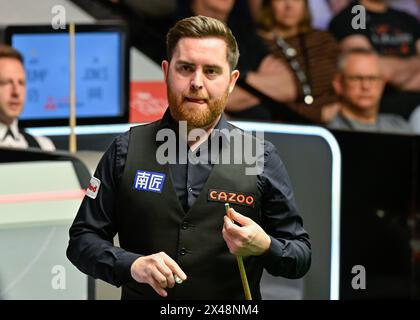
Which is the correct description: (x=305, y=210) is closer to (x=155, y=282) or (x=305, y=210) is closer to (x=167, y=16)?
(x=155, y=282)

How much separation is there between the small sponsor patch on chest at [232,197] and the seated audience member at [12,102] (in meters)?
1.76

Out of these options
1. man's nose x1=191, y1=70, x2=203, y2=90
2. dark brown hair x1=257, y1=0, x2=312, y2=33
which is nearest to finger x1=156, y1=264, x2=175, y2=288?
man's nose x1=191, y1=70, x2=203, y2=90

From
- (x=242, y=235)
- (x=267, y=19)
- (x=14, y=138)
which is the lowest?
(x=242, y=235)

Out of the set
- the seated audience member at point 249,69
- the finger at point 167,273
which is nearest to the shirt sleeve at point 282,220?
the finger at point 167,273

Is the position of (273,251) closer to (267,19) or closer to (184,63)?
(184,63)

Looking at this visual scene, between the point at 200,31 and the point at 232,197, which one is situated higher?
the point at 200,31

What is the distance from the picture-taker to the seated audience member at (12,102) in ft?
14.3

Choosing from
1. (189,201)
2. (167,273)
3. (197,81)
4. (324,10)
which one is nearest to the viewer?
(167,273)

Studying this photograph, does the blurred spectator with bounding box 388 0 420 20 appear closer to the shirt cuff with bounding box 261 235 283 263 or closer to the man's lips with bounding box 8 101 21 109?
the man's lips with bounding box 8 101 21 109

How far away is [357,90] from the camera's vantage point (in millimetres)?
5930

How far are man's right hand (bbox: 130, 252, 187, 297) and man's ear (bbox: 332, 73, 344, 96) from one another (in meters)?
3.52

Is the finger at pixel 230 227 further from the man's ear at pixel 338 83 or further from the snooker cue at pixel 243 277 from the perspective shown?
the man's ear at pixel 338 83

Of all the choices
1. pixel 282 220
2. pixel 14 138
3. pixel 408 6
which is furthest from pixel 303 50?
pixel 282 220

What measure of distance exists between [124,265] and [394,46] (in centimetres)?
443
